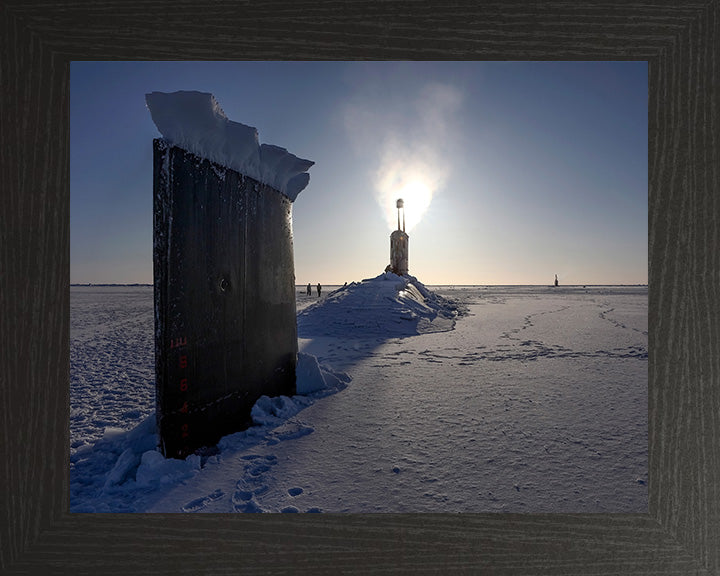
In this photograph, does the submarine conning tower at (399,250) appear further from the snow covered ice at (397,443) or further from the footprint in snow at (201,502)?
the footprint in snow at (201,502)

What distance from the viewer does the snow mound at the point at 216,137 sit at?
65.9 inches

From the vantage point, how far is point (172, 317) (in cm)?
170

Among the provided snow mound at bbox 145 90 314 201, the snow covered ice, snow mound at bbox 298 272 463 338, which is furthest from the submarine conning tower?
snow mound at bbox 145 90 314 201

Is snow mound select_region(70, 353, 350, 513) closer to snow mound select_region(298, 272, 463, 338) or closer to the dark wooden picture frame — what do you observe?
the dark wooden picture frame

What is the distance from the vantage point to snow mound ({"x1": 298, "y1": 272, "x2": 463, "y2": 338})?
709 centimetres

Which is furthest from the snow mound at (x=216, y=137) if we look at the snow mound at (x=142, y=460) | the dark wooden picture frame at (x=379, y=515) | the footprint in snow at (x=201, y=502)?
the footprint in snow at (x=201, y=502)

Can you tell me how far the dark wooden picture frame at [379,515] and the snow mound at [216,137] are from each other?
447 mm

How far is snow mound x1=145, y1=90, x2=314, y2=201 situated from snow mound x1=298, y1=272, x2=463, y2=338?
4589 mm

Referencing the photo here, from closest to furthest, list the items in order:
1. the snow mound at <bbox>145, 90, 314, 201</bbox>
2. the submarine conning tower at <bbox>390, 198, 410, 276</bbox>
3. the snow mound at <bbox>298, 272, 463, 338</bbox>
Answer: the snow mound at <bbox>145, 90, 314, 201</bbox> < the snow mound at <bbox>298, 272, 463, 338</bbox> < the submarine conning tower at <bbox>390, 198, 410, 276</bbox>

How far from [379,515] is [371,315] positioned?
21.2 feet

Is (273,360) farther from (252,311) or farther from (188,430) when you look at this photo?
(188,430)

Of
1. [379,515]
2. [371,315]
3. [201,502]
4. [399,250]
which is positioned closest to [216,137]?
[201,502]

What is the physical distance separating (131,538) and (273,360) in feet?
5.20

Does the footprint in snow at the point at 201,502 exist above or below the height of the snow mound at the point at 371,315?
below
